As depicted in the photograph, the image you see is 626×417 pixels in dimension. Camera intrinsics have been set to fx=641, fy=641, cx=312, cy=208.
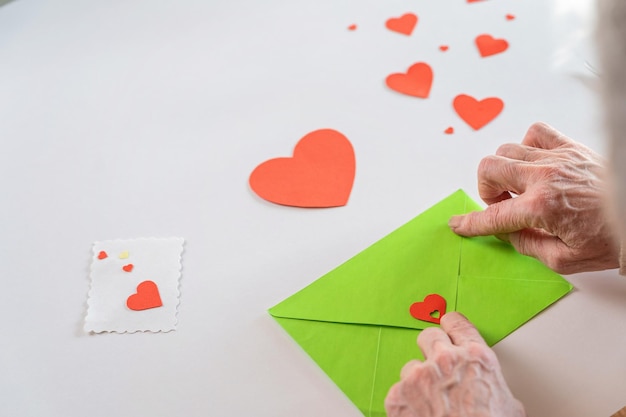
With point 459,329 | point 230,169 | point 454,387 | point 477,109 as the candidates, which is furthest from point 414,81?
point 454,387

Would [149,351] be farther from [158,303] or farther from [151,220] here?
[151,220]

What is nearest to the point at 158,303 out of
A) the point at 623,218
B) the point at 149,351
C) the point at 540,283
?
the point at 149,351

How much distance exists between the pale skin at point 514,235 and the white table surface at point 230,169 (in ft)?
0.26

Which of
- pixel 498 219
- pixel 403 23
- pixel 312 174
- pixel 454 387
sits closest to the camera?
pixel 454 387

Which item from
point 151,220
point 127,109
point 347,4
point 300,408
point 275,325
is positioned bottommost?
point 300,408

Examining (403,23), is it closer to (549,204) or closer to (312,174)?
(312,174)

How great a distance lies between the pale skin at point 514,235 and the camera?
33.9 inches

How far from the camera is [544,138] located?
3.46 ft

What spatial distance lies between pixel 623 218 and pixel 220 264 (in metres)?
0.73

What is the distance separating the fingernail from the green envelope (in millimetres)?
12

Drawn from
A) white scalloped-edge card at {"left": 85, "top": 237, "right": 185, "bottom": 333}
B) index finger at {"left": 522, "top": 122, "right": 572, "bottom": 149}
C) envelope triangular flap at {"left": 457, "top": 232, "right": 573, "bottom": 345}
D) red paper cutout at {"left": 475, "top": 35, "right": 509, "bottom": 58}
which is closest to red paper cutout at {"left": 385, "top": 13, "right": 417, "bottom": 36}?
red paper cutout at {"left": 475, "top": 35, "right": 509, "bottom": 58}

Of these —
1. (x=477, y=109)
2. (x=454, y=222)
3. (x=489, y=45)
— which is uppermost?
(x=489, y=45)

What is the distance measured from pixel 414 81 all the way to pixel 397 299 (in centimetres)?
49

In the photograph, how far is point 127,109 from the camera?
4.34ft
